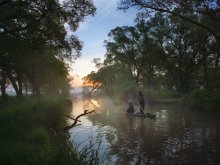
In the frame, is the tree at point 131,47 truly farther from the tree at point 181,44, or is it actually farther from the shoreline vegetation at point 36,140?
the shoreline vegetation at point 36,140

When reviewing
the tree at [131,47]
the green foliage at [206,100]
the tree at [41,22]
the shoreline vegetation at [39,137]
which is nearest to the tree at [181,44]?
the tree at [131,47]

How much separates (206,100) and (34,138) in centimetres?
2427

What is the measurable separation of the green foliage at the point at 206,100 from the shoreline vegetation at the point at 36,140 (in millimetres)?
15417

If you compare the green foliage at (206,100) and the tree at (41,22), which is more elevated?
the tree at (41,22)

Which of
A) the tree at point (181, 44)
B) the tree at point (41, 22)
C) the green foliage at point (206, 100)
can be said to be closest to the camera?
the tree at point (41, 22)

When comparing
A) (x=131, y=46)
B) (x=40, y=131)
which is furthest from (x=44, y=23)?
(x=131, y=46)

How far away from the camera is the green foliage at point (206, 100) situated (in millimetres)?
32500

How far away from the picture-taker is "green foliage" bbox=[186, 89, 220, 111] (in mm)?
32500

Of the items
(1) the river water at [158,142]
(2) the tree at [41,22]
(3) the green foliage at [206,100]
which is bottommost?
(1) the river water at [158,142]

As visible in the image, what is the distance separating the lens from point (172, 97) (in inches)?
2285

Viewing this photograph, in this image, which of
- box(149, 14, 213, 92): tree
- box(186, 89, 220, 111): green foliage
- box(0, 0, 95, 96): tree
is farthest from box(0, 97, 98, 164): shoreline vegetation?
box(149, 14, 213, 92): tree

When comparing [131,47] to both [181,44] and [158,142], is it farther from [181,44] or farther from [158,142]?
[158,142]

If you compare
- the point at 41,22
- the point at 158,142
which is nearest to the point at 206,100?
the point at 158,142

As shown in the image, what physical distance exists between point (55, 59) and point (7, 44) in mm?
17278
